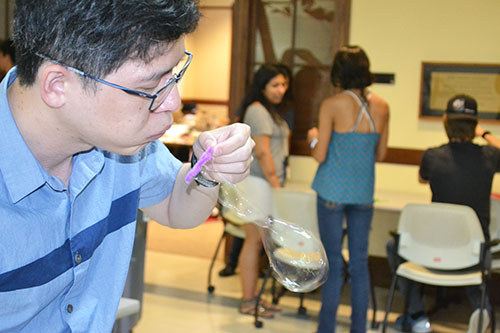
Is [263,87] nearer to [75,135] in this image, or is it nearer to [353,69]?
[353,69]

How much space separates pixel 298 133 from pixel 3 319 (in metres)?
4.84

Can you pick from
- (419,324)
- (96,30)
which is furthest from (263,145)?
(96,30)

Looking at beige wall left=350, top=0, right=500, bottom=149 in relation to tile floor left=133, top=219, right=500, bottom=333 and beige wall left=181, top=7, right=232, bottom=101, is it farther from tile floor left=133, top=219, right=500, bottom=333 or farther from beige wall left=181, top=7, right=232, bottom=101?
beige wall left=181, top=7, right=232, bottom=101

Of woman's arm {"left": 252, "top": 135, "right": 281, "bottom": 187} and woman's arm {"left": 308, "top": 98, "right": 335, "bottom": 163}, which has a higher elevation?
woman's arm {"left": 308, "top": 98, "right": 335, "bottom": 163}

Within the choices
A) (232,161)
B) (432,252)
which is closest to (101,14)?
(232,161)

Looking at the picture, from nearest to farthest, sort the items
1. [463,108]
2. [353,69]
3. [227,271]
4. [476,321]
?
[353,69] < [476,321] < [463,108] < [227,271]

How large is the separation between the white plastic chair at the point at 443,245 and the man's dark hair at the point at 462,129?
516 millimetres

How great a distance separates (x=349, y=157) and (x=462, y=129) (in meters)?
0.90

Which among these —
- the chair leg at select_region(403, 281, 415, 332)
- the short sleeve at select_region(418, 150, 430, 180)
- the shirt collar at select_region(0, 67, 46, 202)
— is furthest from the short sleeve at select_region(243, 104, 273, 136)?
the shirt collar at select_region(0, 67, 46, 202)

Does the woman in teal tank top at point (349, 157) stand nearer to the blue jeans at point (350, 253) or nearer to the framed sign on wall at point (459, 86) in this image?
the blue jeans at point (350, 253)

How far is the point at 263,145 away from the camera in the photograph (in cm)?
455

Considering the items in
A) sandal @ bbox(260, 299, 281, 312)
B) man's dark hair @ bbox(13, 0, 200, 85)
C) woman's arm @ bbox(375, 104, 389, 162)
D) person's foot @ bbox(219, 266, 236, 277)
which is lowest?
person's foot @ bbox(219, 266, 236, 277)

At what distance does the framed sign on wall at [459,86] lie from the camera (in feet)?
17.1

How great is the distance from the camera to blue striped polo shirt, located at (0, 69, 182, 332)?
109 cm
